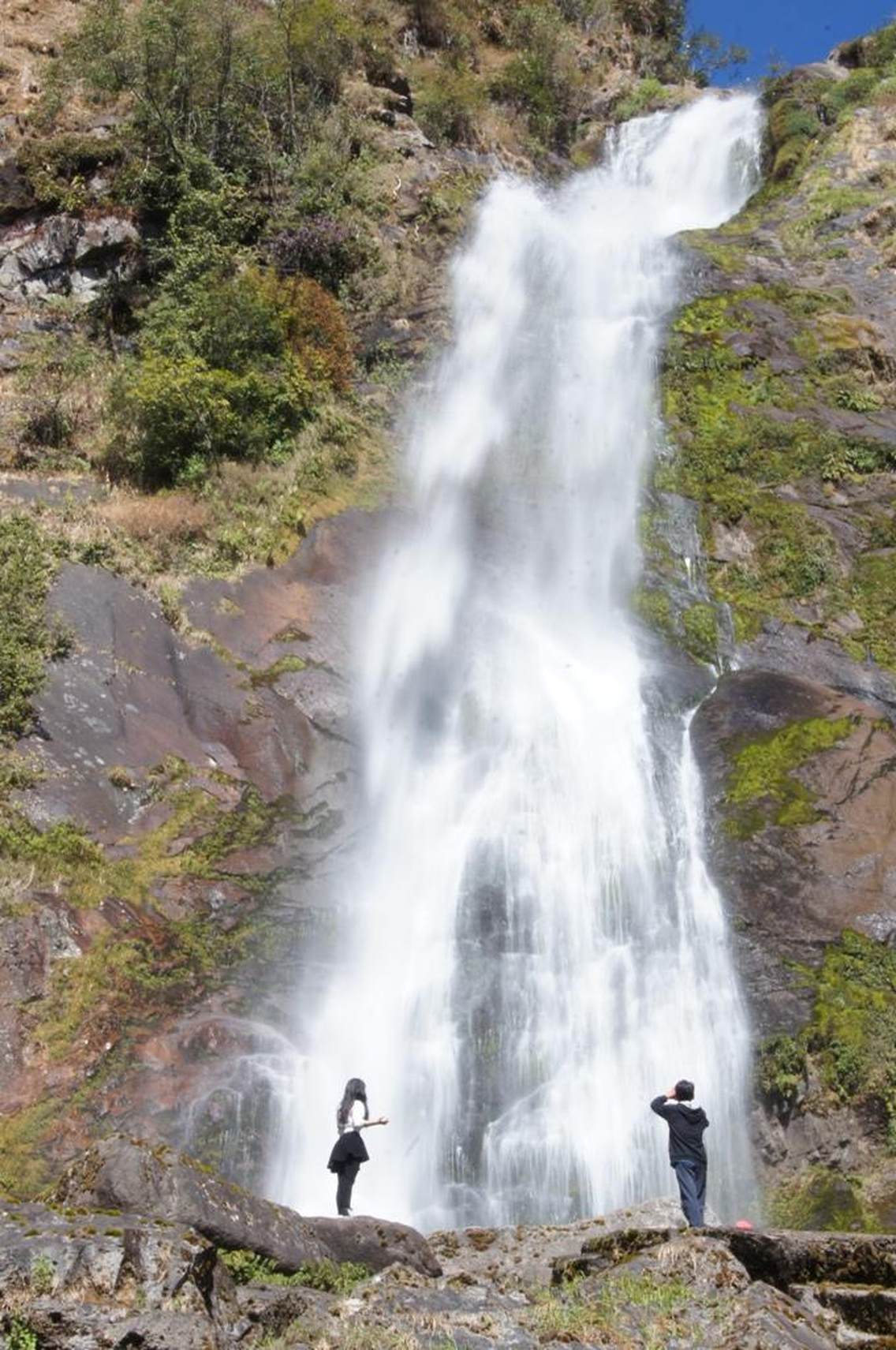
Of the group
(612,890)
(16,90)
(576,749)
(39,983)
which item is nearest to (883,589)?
(576,749)

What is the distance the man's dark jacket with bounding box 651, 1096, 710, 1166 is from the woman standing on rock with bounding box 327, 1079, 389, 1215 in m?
2.14

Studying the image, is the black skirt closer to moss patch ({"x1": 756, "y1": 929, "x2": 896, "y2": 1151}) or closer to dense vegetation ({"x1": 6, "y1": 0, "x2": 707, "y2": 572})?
moss patch ({"x1": 756, "y1": 929, "x2": 896, "y2": 1151})

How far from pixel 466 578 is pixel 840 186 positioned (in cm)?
1767

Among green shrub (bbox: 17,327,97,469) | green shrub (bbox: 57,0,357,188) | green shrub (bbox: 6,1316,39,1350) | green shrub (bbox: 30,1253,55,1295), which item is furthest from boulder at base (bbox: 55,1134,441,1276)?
green shrub (bbox: 57,0,357,188)

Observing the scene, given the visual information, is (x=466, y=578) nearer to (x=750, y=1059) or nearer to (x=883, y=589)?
(x=883, y=589)

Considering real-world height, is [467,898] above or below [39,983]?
above

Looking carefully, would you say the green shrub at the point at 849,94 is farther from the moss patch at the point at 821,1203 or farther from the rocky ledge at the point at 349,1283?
the rocky ledge at the point at 349,1283

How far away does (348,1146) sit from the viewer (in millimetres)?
8695

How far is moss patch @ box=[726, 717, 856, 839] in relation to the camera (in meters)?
14.8

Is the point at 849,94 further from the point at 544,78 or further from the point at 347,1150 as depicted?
the point at 347,1150

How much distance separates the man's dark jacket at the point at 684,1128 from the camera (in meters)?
8.31

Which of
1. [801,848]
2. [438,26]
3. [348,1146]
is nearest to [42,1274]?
[348,1146]

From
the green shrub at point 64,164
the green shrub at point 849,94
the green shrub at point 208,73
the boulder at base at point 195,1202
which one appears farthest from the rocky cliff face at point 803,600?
the green shrub at point 64,164

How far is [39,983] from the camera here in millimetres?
11117
